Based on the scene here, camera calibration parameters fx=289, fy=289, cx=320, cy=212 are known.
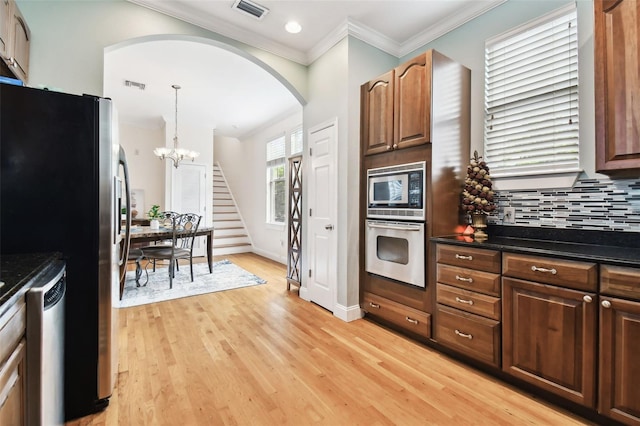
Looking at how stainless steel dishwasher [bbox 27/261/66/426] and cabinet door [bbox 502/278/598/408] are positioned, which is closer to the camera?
stainless steel dishwasher [bbox 27/261/66/426]

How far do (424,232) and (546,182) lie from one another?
97 cm

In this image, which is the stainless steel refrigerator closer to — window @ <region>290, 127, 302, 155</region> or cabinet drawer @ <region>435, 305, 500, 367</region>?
cabinet drawer @ <region>435, 305, 500, 367</region>

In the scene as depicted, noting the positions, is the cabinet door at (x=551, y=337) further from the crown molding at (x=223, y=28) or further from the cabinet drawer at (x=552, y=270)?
the crown molding at (x=223, y=28)

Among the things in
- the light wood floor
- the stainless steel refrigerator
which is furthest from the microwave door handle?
the stainless steel refrigerator

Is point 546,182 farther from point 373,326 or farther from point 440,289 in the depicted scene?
point 373,326

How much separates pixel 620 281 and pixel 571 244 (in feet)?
2.02

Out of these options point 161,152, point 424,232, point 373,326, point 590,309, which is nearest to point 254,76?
point 161,152

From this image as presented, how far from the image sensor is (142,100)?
5.27 metres

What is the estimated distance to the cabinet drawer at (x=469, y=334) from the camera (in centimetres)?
192

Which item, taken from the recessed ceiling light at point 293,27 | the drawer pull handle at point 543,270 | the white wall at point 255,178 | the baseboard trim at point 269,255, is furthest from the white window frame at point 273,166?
the drawer pull handle at point 543,270

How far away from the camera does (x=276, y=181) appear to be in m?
6.37

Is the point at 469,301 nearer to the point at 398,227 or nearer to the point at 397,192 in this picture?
the point at 398,227

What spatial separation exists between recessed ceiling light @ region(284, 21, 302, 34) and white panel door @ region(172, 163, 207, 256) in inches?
180

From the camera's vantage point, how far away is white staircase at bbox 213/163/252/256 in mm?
7105
